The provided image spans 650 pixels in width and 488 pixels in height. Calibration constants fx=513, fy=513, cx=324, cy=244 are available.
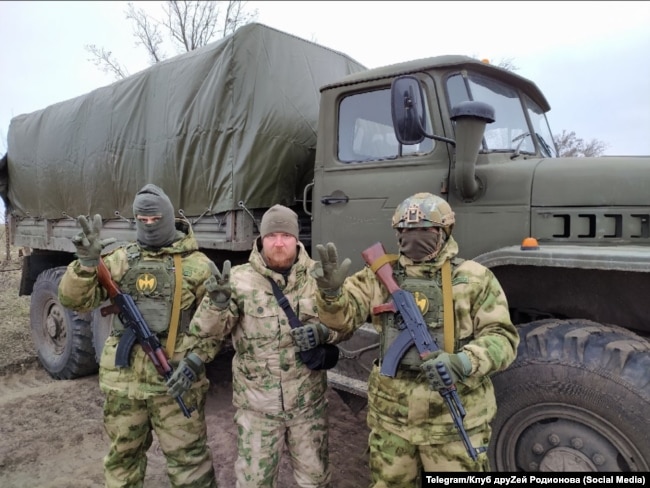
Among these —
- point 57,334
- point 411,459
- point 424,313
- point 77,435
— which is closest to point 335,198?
point 424,313

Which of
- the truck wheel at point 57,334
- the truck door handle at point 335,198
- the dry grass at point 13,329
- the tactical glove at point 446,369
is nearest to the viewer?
the tactical glove at point 446,369

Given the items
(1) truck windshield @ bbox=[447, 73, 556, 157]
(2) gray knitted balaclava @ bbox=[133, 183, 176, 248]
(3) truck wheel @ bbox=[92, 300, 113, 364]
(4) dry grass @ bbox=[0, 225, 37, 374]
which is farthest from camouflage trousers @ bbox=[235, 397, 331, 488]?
(4) dry grass @ bbox=[0, 225, 37, 374]

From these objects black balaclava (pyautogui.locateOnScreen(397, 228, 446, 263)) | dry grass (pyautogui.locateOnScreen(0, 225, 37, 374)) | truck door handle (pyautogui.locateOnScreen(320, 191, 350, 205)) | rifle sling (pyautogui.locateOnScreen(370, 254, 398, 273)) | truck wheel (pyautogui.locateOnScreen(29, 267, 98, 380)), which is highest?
truck door handle (pyautogui.locateOnScreen(320, 191, 350, 205))

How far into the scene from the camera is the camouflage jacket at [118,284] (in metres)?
2.57

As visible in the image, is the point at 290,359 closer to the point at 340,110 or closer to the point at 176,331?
the point at 176,331

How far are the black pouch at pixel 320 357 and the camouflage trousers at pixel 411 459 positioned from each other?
38 cm

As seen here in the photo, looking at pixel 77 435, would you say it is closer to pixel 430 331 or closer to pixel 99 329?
pixel 99 329

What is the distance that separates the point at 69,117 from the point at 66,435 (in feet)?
10.3

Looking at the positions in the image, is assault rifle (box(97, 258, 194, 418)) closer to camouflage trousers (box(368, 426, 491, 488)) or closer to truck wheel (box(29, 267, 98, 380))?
camouflage trousers (box(368, 426, 491, 488))

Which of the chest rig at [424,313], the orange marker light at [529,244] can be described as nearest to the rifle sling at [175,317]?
the chest rig at [424,313]

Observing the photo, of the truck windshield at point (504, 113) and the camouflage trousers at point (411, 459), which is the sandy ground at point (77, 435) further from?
the truck windshield at point (504, 113)

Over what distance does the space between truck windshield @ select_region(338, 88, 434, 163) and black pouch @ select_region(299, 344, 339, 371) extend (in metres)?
1.32

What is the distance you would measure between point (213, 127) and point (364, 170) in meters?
1.32

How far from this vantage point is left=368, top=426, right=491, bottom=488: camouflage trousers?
85.7 inches
